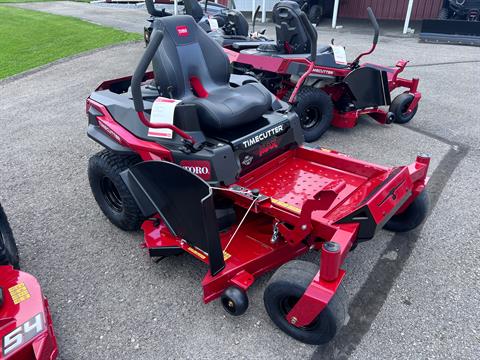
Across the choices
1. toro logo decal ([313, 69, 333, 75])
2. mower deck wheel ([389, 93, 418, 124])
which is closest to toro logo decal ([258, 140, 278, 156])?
toro logo decal ([313, 69, 333, 75])

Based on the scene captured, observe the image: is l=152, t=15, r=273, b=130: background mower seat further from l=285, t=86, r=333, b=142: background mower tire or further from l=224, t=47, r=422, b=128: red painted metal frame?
l=224, t=47, r=422, b=128: red painted metal frame

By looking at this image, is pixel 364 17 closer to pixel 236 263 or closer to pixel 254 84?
pixel 254 84

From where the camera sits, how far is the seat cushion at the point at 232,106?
2.91 m

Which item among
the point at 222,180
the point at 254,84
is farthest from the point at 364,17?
the point at 222,180

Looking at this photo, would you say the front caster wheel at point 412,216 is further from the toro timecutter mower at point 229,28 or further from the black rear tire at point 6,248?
the toro timecutter mower at point 229,28

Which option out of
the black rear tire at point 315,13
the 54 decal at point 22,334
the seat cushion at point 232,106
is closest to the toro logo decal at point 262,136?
the seat cushion at point 232,106

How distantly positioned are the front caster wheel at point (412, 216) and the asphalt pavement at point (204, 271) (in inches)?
3.2

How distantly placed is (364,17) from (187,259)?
12.8 meters

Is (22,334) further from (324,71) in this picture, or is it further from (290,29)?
(290,29)

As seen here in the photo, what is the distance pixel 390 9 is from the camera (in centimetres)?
1295

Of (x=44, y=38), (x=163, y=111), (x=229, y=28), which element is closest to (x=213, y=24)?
(x=229, y=28)

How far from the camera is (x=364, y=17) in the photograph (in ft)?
44.1

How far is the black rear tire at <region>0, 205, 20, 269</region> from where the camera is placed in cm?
255

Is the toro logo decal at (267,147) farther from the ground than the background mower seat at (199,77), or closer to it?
closer to it
